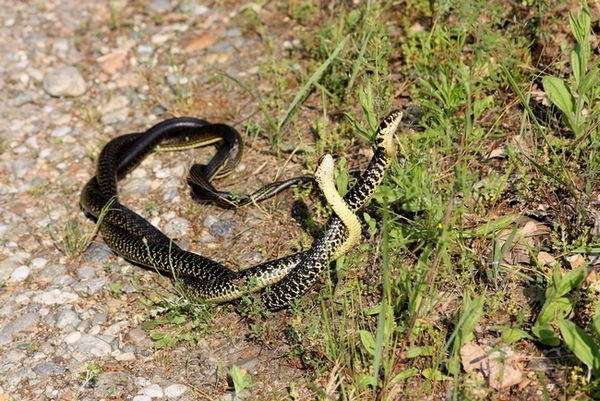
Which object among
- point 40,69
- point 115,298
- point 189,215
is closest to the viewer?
point 115,298

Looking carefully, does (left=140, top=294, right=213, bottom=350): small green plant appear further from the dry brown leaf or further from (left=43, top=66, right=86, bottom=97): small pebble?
(left=43, top=66, right=86, bottom=97): small pebble

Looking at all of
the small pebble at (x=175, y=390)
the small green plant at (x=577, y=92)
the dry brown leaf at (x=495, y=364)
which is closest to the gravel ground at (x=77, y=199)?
the small pebble at (x=175, y=390)

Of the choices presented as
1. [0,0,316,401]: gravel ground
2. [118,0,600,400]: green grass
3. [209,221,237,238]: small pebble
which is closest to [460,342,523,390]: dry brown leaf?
[118,0,600,400]: green grass

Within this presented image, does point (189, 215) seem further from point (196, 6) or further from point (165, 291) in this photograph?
point (196, 6)

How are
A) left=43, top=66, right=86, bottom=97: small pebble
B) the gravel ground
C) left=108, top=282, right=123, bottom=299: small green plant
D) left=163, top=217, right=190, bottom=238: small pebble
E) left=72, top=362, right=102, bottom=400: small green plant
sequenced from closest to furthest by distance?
left=72, top=362, right=102, bottom=400: small green plant, the gravel ground, left=108, top=282, right=123, bottom=299: small green plant, left=163, top=217, right=190, bottom=238: small pebble, left=43, top=66, right=86, bottom=97: small pebble

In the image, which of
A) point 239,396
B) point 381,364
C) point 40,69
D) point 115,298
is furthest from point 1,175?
point 381,364

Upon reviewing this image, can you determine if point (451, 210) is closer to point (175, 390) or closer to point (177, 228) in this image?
point (175, 390)
